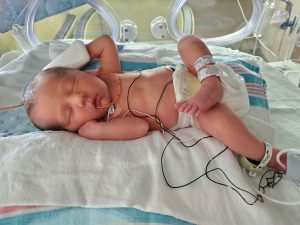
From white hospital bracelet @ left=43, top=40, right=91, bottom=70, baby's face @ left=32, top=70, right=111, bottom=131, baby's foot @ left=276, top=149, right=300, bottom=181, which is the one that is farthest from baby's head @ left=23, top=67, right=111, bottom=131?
baby's foot @ left=276, top=149, right=300, bottom=181

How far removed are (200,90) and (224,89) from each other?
0.12 metres

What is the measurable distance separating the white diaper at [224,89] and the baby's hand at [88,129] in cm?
29

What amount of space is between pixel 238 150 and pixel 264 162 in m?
0.09

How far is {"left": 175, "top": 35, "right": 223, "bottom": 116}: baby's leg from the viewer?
0.88 meters

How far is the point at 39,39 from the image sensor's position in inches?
66.7

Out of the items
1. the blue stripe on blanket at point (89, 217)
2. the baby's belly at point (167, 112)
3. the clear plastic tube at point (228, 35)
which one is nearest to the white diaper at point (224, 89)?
the baby's belly at point (167, 112)

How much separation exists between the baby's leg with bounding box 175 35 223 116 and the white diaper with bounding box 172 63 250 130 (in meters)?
0.05

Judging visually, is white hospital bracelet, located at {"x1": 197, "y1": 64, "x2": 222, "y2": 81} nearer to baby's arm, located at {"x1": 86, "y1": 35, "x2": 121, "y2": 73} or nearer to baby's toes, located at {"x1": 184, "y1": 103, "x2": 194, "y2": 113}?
baby's toes, located at {"x1": 184, "y1": 103, "x2": 194, "y2": 113}

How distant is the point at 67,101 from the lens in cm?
100

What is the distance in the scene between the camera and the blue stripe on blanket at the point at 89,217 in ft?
2.51

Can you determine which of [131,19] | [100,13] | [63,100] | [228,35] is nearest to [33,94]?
[63,100]

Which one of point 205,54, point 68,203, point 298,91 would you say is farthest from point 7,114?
point 298,91

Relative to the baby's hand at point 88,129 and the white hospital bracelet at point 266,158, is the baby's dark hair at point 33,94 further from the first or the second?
the white hospital bracelet at point 266,158

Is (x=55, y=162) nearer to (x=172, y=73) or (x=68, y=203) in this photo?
(x=68, y=203)
